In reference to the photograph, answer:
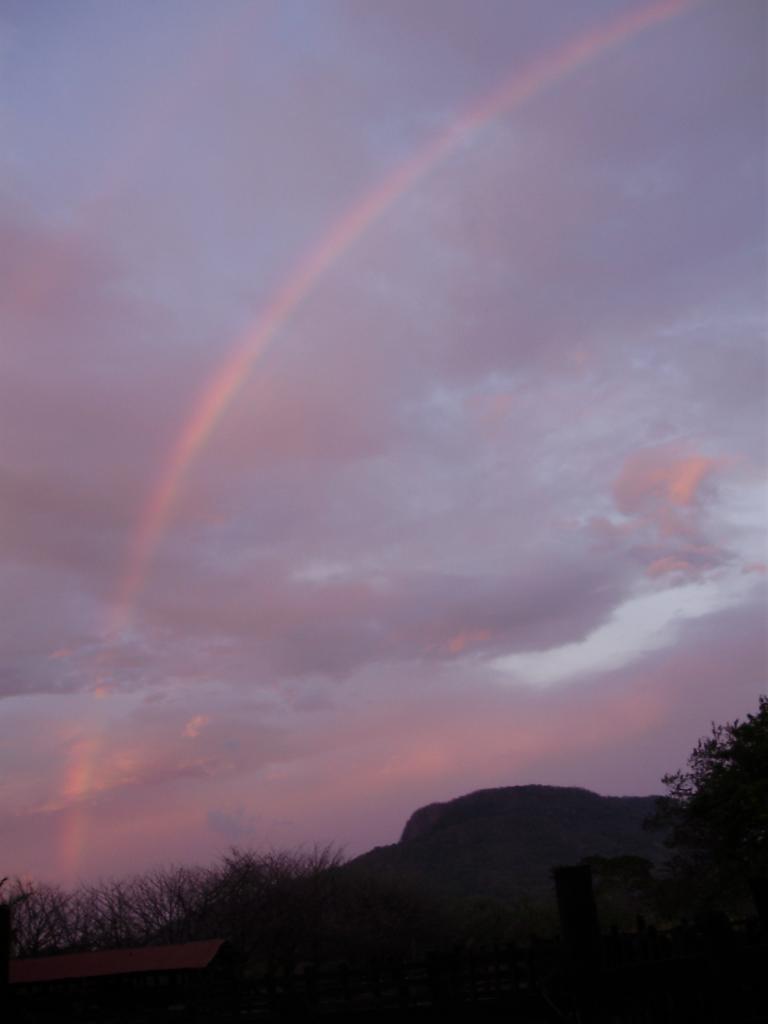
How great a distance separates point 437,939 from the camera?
166 ft

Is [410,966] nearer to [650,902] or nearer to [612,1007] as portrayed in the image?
[612,1007]

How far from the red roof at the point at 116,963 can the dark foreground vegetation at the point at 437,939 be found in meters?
0.13

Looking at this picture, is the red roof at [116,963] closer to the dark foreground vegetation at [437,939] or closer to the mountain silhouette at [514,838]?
the dark foreground vegetation at [437,939]

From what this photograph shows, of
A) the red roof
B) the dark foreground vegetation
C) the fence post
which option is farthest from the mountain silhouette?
the fence post

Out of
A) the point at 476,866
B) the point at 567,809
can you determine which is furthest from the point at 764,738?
the point at 567,809

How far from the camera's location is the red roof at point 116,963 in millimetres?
28750

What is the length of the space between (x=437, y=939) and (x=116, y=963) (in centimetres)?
2540

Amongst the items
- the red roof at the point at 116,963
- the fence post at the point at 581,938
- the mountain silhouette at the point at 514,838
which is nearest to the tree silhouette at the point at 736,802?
the red roof at the point at 116,963

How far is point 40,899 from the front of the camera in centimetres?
6166

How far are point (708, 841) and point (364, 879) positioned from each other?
22.3 meters

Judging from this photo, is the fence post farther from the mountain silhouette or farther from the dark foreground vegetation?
the mountain silhouette

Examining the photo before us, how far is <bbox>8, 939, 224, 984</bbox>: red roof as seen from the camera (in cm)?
2875

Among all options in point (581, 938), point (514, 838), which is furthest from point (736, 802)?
point (514, 838)

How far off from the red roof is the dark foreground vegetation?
13 centimetres
